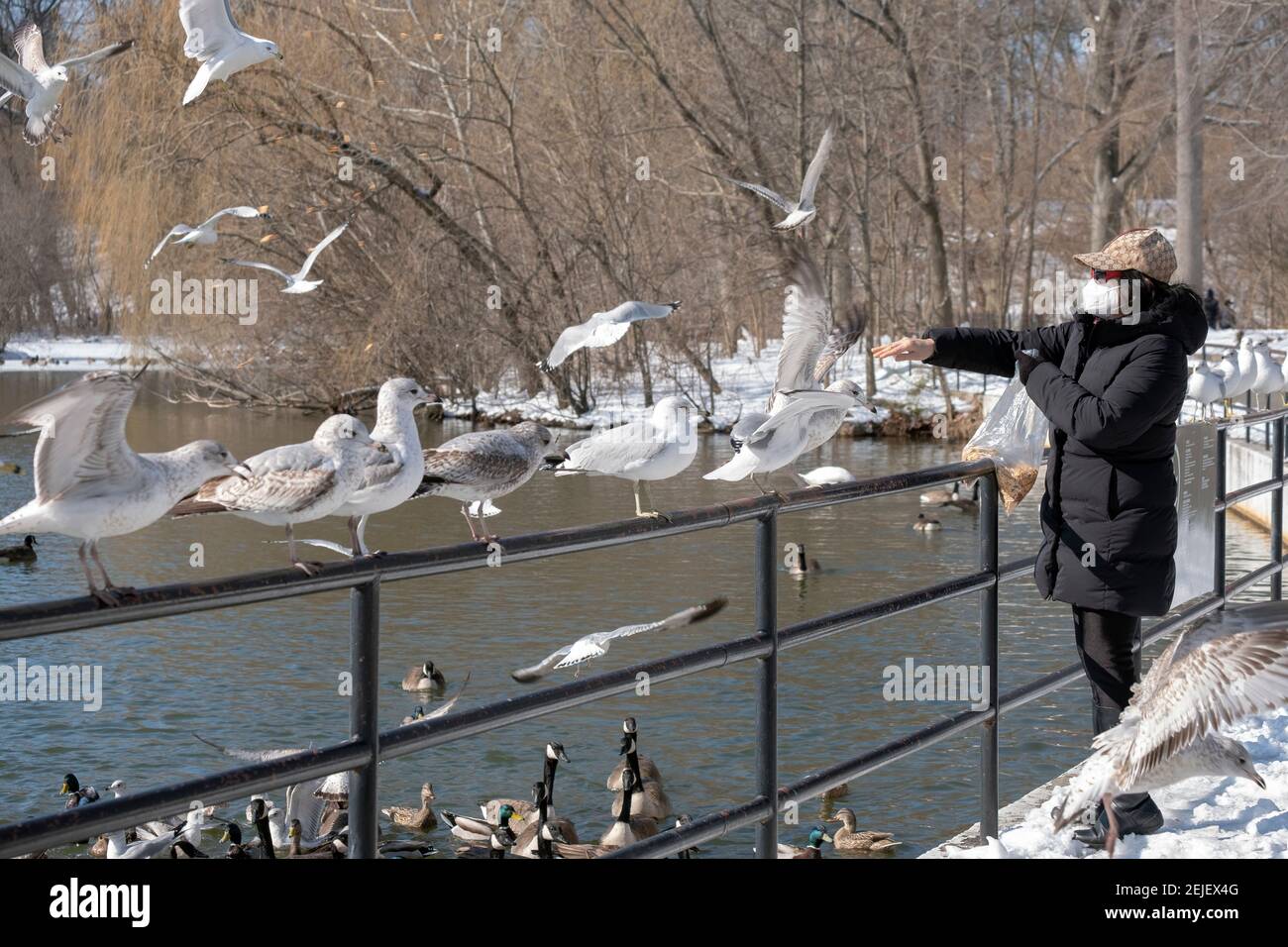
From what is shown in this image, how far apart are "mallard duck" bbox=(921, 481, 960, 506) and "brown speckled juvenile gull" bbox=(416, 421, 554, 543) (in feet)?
49.6

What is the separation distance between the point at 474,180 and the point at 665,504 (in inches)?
500

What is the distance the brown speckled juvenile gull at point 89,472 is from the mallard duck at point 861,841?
6011mm

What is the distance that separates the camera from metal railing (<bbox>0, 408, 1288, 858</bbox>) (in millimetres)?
2193

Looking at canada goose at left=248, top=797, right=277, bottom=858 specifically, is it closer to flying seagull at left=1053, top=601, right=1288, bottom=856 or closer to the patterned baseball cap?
flying seagull at left=1053, top=601, right=1288, bottom=856

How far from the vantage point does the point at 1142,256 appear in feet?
12.6

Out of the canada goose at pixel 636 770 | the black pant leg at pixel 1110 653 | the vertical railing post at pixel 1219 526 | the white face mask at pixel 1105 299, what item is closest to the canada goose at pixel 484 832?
the canada goose at pixel 636 770

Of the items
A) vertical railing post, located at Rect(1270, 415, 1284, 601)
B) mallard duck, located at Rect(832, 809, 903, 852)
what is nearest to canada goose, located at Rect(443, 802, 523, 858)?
mallard duck, located at Rect(832, 809, 903, 852)

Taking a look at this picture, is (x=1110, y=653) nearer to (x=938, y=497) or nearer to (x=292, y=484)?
(x=292, y=484)

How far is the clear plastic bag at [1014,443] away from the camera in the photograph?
4258 mm

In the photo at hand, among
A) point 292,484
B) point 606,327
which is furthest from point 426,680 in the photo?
point 292,484

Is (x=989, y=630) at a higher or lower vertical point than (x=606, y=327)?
lower

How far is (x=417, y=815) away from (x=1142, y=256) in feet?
19.6

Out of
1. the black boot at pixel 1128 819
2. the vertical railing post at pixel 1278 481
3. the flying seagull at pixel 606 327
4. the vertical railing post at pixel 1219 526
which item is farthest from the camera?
the vertical railing post at pixel 1278 481

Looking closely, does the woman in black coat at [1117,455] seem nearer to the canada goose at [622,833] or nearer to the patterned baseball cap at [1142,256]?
the patterned baseball cap at [1142,256]
